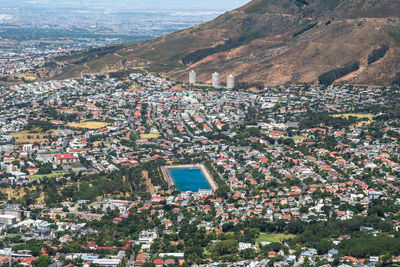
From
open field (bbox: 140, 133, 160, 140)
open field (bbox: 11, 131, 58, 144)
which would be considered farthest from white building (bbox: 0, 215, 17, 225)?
open field (bbox: 140, 133, 160, 140)

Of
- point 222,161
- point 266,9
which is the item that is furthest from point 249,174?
point 266,9

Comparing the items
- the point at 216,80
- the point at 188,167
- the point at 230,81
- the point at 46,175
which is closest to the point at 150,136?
the point at 188,167

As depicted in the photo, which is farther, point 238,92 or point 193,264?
point 238,92

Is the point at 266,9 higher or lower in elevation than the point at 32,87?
higher

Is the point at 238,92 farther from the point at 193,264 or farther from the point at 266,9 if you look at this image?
the point at 193,264

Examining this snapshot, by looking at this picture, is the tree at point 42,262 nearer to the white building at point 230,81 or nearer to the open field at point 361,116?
the open field at point 361,116

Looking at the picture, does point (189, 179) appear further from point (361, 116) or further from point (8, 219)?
point (361, 116)

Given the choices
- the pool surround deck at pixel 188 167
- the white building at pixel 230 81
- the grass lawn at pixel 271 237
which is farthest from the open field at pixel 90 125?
the grass lawn at pixel 271 237

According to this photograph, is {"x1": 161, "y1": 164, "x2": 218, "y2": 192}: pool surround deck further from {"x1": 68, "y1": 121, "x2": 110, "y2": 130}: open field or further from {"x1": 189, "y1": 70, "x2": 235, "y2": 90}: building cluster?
{"x1": 189, "y1": 70, "x2": 235, "y2": 90}: building cluster
